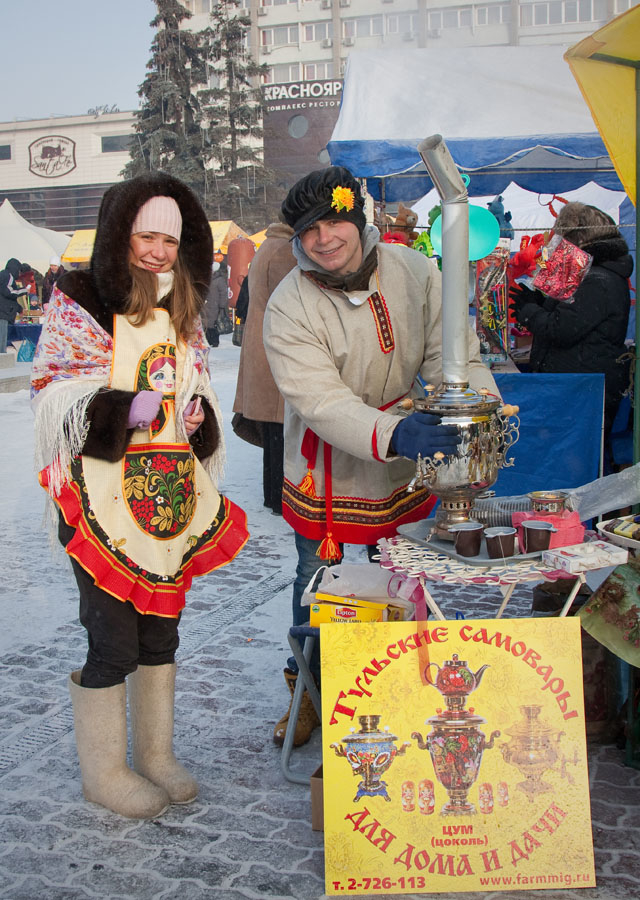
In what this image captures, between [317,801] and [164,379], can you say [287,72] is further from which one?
[317,801]

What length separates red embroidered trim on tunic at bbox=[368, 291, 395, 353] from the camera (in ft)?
8.64

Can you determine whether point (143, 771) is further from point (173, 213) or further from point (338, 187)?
point (338, 187)

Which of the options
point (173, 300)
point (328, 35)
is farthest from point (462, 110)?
point (328, 35)

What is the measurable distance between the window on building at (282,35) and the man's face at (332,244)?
2276 inches

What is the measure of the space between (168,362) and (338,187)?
711mm

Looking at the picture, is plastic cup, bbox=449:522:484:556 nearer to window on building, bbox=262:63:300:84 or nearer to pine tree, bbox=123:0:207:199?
pine tree, bbox=123:0:207:199

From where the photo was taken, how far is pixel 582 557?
2.00m

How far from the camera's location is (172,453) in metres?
2.47

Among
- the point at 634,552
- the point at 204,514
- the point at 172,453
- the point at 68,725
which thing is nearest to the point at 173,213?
the point at 172,453

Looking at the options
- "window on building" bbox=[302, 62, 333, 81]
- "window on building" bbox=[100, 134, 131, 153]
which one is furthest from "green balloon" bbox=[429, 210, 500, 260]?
"window on building" bbox=[100, 134, 131, 153]

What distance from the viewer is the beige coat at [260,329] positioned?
5.16m

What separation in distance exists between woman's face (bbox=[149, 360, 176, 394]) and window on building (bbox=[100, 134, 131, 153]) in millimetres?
63826

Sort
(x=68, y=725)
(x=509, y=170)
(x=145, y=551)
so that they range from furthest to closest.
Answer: (x=509, y=170), (x=68, y=725), (x=145, y=551)

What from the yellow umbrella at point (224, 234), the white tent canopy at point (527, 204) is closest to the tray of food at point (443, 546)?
the white tent canopy at point (527, 204)
